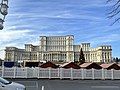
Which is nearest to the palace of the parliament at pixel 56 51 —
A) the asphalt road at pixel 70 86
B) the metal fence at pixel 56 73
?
the metal fence at pixel 56 73

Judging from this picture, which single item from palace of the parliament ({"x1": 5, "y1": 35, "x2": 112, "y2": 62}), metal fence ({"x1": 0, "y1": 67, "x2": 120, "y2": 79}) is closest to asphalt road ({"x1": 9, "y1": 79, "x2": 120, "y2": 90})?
metal fence ({"x1": 0, "y1": 67, "x2": 120, "y2": 79})

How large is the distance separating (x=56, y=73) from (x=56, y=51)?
155m

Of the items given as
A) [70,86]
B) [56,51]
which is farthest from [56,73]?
[56,51]

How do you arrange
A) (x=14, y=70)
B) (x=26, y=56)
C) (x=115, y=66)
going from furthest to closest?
(x=26, y=56), (x=115, y=66), (x=14, y=70)

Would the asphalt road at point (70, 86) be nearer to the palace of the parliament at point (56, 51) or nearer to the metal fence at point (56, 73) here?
the metal fence at point (56, 73)

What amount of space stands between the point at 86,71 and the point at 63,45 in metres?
162

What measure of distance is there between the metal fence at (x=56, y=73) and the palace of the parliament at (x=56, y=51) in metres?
136

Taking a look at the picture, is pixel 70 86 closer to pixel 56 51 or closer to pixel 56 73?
pixel 56 73

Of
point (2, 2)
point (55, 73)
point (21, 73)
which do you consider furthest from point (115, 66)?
point (2, 2)

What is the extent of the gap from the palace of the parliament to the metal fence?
135571 mm

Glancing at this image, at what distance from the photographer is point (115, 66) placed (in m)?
45.4

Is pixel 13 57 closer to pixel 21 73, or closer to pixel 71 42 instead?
pixel 71 42

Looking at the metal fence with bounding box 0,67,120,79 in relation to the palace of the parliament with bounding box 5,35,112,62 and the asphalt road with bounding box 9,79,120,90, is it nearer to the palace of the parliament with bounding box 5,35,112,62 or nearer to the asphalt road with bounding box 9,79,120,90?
the asphalt road with bounding box 9,79,120,90

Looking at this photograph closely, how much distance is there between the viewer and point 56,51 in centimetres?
19050
